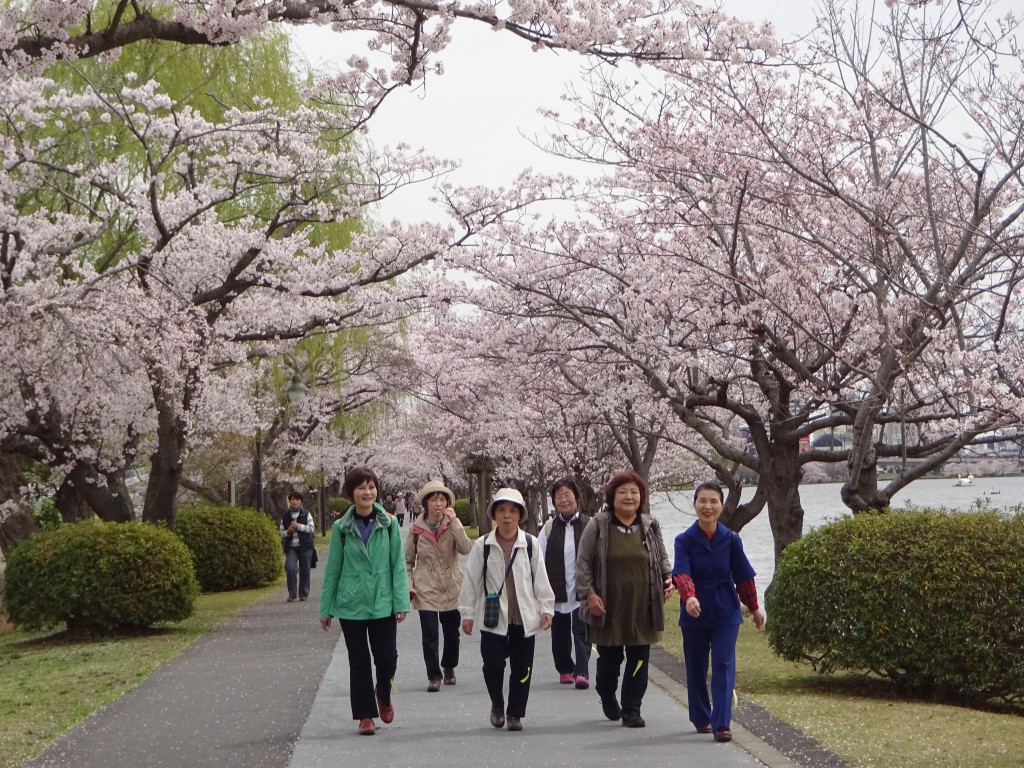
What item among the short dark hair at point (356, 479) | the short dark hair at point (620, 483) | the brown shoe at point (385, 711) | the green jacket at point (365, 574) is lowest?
the brown shoe at point (385, 711)

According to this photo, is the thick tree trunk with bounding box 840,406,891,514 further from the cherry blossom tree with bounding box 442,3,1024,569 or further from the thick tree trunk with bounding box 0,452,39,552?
the thick tree trunk with bounding box 0,452,39,552

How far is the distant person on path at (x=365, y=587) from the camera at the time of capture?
8.43 meters

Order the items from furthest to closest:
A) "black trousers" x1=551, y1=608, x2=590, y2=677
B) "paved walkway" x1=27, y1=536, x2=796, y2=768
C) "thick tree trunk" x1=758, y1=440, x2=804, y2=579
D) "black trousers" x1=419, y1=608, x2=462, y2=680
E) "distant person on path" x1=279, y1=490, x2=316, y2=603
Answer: "distant person on path" x1=279, y1=490, x2=316, y2=603 < "thick tree trunk" x1=758, y1=440, x2=804, y2=579 < "black trousers" x1=419, y1=608, x2=462, y2=680 < "black trousers" x1=551, y1=608, x2=590, y2=677 < "paved walkway" x1=27, y1=536, x2=796, y2=768

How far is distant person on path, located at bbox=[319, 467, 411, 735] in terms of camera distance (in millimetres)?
8430

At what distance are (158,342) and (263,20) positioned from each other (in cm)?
1182

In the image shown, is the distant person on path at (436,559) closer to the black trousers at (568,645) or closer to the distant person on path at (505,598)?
the black trousers at (568,645)

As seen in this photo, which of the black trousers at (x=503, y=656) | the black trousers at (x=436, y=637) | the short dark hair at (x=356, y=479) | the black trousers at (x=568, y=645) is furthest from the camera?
the black trousers at (x=436, y=637)

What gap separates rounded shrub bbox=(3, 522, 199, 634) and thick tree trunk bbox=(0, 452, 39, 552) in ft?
22.1

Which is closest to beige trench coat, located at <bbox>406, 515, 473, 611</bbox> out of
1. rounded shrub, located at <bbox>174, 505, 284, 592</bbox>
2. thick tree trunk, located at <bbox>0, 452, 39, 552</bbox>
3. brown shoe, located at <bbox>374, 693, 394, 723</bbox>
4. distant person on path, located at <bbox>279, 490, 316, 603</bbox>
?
brown shoe, located at <bbox>374, 693, 394, 723</bbox>

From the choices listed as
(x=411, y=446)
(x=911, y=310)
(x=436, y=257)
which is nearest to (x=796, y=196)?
(x=911, y=310)

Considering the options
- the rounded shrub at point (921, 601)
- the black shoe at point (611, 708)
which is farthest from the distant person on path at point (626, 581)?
the rounded shrub at point (921, 601)

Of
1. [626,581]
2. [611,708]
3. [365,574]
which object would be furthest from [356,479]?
[611,708]

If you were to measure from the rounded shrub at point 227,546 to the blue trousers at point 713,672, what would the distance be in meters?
18.0

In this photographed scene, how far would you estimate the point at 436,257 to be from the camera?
62.0 ft
